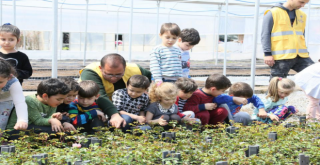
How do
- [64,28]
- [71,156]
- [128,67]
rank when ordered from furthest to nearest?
1. [64,28]
2. [128,67]
3. [71,156]

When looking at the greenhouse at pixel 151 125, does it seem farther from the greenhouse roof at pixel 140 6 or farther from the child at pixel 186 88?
the greenhouse roof at pixel 140 6

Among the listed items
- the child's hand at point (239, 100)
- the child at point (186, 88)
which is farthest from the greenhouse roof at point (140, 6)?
the child at point (186, 88)

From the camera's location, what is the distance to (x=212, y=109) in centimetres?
412

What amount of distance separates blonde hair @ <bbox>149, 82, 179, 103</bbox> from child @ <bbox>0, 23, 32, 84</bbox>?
3.77ft

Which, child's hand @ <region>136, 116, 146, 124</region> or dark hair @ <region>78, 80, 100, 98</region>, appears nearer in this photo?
dark hair @ <region>78, 80, 100, 98</region>

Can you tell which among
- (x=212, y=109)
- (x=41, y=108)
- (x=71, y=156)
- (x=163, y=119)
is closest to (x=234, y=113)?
(x=212, y=109)

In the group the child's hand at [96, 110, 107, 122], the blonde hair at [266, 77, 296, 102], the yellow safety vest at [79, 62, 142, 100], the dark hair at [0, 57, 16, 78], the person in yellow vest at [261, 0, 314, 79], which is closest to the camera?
the dark hair at [0, 57, 16, 78]

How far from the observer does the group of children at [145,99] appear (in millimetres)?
3242

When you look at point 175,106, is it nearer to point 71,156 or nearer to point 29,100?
point 29,100

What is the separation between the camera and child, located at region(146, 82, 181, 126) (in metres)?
3.69

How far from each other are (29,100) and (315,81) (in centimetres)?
300

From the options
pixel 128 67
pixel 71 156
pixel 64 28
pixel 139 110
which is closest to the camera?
pixel 71 156

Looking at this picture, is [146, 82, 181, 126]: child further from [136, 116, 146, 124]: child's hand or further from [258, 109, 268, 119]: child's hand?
[258, 109, 268, 119]: child's hand

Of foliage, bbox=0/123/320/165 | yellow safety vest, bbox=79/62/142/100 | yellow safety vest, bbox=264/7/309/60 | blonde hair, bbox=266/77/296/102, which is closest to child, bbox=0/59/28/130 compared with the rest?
foliage, bbox=0/123/320/165
